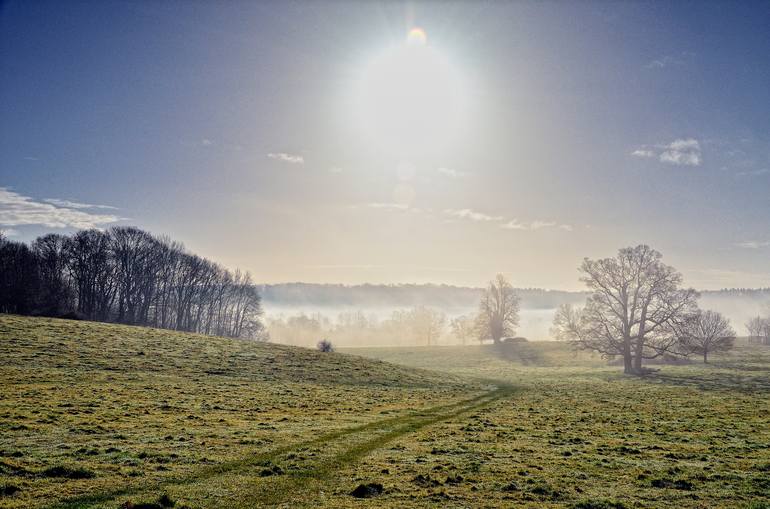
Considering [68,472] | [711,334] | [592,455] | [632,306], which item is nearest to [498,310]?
[711,334]

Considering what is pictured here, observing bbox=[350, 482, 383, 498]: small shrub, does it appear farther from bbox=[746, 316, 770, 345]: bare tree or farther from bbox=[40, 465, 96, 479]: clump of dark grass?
bbox=[746, 316, 770, 345]: bare tree

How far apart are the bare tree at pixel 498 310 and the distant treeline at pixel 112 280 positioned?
67.2 m

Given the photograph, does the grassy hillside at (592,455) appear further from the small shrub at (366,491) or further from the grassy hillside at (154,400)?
the grassy hillside at (154,400)

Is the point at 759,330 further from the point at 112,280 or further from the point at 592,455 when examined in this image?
the point at 112,280

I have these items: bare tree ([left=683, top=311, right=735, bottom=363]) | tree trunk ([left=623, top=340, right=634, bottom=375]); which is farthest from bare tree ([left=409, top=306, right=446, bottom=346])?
tree trunk ([left=623, top=340, right=634, bottom=375])

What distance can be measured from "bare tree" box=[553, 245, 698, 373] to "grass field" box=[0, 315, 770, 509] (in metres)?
11.1

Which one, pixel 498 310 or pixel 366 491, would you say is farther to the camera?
pixel 498 310

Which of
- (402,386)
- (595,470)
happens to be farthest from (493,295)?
(595,470)

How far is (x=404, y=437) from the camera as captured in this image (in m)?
22.4

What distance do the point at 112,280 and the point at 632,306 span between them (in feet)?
315

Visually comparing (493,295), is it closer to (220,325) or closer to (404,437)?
(220,325)

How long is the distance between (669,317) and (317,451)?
5690cm

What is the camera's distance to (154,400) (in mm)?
29656

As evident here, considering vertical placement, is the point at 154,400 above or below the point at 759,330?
below
